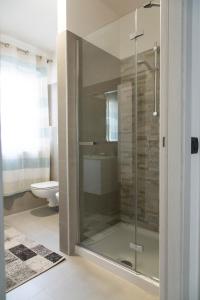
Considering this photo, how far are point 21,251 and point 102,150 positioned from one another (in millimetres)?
1291

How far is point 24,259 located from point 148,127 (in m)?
1.77

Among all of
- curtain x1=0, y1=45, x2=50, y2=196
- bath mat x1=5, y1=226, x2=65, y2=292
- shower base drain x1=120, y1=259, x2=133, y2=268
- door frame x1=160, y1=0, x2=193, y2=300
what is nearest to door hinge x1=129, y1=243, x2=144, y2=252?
shower base drain x1=120, y1=259, x2=133, y2=268

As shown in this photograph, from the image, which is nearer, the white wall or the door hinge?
the door hinge

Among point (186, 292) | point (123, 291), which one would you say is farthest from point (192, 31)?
point (123, 291)

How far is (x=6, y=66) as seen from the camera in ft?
9.50

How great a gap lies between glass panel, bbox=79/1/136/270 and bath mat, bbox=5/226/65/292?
1.26 ft

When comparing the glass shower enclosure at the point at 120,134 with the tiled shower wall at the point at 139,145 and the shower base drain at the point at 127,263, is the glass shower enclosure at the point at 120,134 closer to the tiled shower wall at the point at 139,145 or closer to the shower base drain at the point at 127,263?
the tiled shower wall at the point at 139,145

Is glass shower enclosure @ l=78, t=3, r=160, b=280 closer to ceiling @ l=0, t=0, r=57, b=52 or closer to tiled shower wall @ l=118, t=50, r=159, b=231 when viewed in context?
tiled shower wall @ l=118, t=50, r=159, b=231

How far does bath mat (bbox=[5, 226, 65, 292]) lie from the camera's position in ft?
5.59

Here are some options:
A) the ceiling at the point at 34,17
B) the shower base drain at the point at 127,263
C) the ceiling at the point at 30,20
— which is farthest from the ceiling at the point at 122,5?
the shower base drain at the point at 127,263

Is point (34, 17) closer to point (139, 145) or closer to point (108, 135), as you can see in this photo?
point (108, 135)

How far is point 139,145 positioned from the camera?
2.38 meters

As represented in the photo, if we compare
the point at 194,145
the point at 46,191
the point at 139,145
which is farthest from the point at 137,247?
the point at 46,191

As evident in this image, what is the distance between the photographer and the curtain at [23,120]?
2.90m
